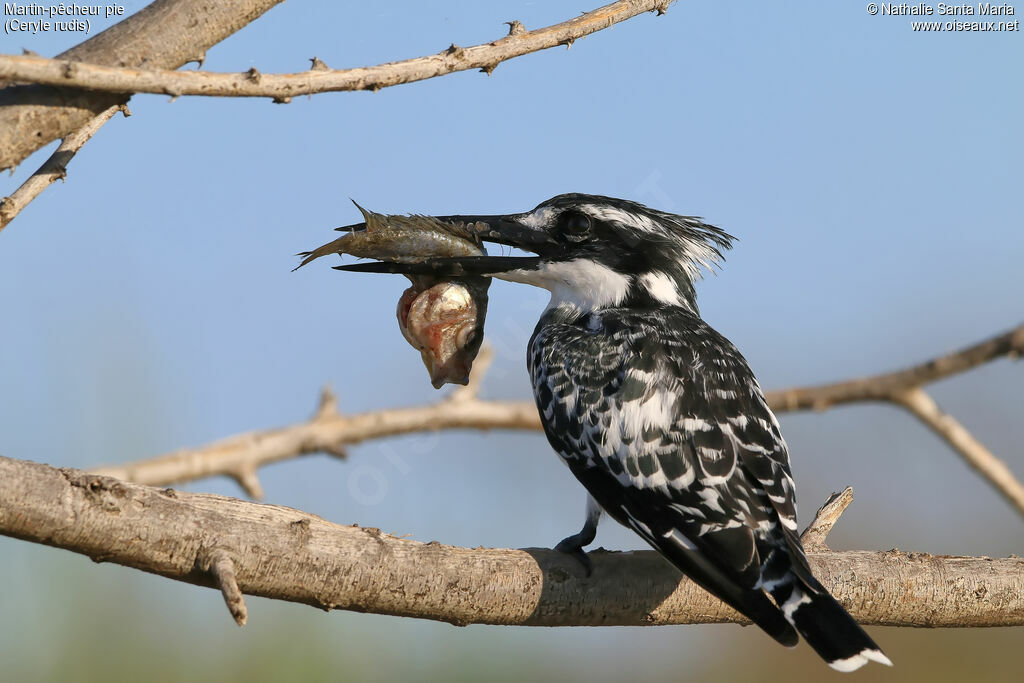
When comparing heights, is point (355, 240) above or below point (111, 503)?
above

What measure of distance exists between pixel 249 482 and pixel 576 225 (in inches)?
101

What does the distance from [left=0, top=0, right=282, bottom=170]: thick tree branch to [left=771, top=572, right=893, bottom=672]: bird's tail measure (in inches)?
100.0

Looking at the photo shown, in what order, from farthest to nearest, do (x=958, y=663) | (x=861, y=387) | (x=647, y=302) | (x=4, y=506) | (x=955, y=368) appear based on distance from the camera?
(x=958, y=663) < (x=861, y=387) < (x=955, y=368) < (x=647, y=302) < (x=4, y=506)

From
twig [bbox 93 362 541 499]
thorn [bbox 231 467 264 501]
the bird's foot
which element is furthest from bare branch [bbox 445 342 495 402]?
the bird's foot

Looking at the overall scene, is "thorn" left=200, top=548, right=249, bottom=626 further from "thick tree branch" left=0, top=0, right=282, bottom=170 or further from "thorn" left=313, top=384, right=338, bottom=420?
"thorn" left=313, top=384, right=338, bottom=420

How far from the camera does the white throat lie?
4.70m

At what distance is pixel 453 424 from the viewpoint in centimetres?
611

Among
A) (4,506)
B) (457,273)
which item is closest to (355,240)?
(457,273)

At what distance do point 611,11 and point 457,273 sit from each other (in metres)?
1.41

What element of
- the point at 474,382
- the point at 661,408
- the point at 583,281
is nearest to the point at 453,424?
the point at 474,382

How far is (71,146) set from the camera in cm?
315

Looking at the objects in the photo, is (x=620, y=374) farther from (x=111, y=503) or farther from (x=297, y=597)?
(x=111, y=503)

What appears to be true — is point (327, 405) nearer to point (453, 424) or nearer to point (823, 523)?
point (453, 424)

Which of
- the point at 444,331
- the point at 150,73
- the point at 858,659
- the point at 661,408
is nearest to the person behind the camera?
the point at 150,73
